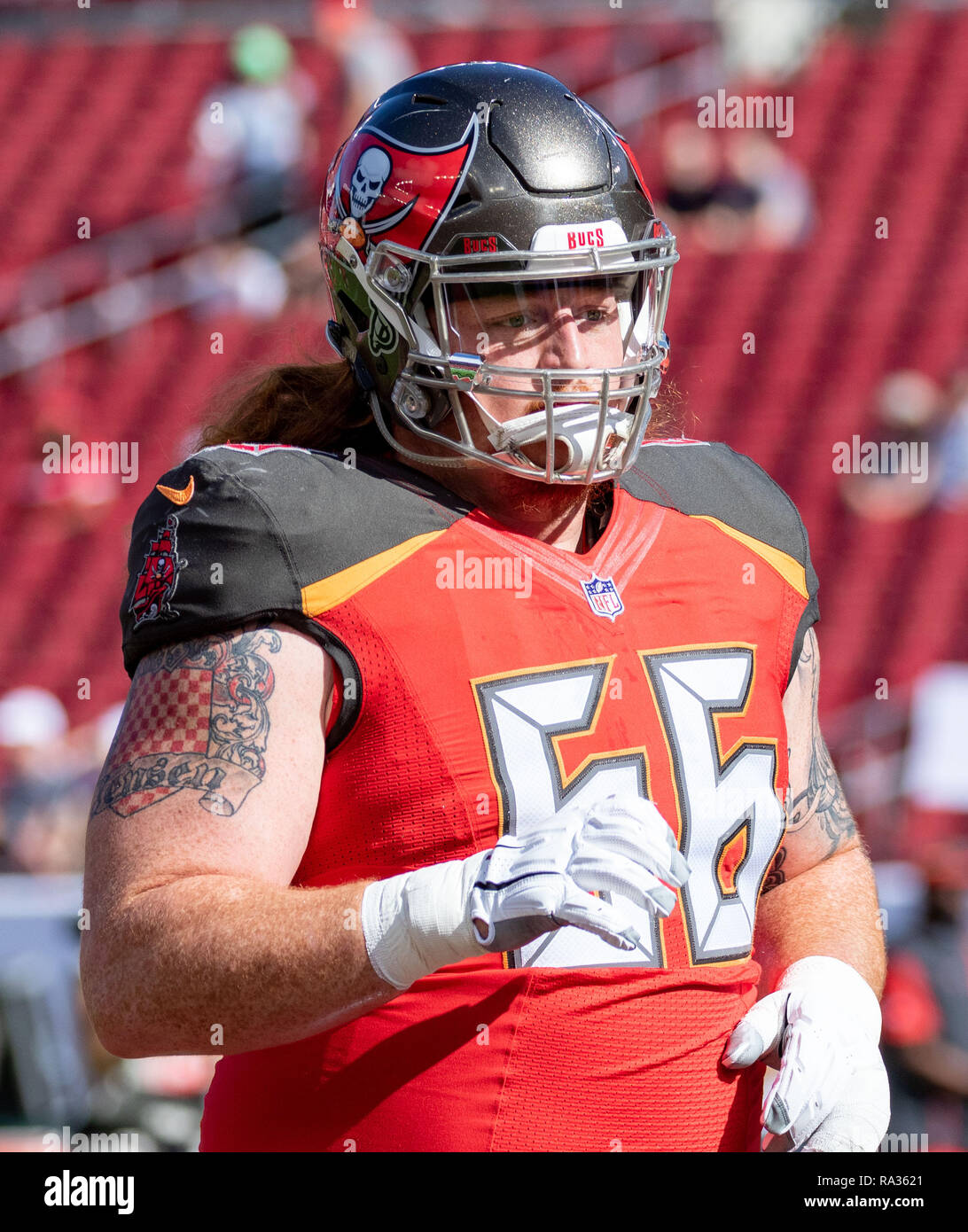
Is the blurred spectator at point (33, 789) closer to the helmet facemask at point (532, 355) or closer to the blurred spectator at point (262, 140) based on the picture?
the blurred spectator at point (262, 140)

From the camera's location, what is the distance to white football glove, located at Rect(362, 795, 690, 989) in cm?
161

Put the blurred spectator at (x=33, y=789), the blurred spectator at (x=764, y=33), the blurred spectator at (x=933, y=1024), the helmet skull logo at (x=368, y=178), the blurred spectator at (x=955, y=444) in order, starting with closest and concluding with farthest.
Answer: the helmet skull logo at (x=368, y=178) → the blurred spectator at (x=933, y=1024) → the blurred spectator at (x=33, y=789) → the blurred spectator at (x=955, y=444) → the blurred spectator at (x=764, y=33)

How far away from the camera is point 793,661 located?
2.17 meters

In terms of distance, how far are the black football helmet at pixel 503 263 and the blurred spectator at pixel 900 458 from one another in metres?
5.11

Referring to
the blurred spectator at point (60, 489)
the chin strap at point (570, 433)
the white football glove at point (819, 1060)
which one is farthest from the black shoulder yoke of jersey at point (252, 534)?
the blurred spectator at point (60, 489)

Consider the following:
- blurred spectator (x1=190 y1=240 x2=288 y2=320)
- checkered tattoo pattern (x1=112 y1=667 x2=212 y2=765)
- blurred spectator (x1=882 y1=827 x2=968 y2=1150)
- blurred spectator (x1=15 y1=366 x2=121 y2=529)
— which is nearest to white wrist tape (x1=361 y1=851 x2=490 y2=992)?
checkered tattoo pattern (x1=112 y1=667 x2=212 y2=765)

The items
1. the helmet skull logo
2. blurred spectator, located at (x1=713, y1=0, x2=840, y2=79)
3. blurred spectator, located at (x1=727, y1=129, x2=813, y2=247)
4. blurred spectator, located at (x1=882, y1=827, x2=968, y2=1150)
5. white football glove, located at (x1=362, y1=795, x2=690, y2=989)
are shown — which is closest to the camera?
white football glove, located at (x1=362, y1=795, x2=690, y2=989)

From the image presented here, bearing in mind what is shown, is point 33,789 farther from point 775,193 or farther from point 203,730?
point 775,193

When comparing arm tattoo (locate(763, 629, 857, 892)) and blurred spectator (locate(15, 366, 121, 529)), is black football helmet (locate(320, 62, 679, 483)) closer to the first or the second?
arm tattoo (locate(763, 629, 857, 892))

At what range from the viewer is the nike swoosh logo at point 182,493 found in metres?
1.94

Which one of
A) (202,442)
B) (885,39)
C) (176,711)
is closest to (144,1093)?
(202,442)

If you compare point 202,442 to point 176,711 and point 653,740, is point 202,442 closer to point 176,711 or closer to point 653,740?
point 176,711

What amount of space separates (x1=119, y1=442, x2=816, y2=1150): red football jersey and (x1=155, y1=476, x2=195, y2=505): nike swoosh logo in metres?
0.01

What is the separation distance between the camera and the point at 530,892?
160 cm
